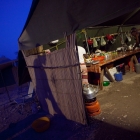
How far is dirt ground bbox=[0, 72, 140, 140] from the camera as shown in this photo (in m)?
3.27

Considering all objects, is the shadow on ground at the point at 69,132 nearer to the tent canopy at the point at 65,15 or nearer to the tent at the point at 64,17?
the tent at the point at 64,17

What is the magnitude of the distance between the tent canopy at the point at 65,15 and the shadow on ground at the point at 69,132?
2.64 metres

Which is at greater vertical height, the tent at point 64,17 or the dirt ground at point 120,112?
the tent at point 64,17

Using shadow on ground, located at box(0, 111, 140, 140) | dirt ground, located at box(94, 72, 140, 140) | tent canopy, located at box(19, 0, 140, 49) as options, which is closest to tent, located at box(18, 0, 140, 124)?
tent canopy, located at box(19, 0, 140, 49)

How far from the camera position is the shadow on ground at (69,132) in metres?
3.18

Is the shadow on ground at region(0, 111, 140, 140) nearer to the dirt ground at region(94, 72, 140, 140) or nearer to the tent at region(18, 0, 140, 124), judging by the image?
the dirt ground at region(94, 72, 140, 140)

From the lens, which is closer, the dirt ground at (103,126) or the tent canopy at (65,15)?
the tent canopy at (65,15)

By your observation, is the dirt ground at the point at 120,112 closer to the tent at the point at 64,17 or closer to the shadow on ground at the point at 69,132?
the shadow on ground at the point at 69,132

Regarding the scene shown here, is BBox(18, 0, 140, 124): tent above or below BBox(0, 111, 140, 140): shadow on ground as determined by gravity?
above

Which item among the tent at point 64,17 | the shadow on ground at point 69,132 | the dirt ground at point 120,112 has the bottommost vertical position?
the shadow on ground at point 69,132

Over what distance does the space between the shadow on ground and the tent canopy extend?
2.64 m

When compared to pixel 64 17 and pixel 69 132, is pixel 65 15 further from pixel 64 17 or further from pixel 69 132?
pixel 69 132

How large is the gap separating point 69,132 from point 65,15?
3.11 metres

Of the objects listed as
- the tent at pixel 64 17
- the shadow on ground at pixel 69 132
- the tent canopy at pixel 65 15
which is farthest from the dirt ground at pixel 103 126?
the tent canopy at pixel 65 15
